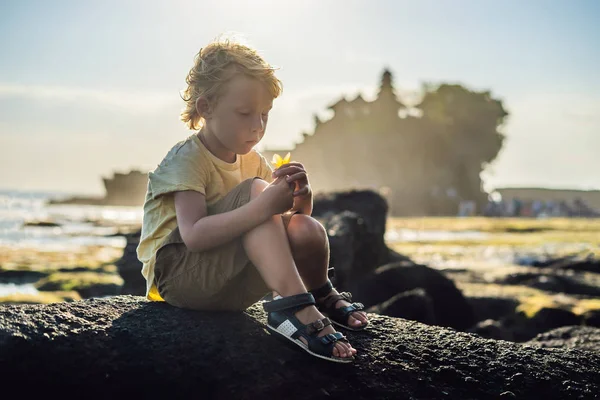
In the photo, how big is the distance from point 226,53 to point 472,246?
20407 millimetres

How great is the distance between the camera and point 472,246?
877 inches

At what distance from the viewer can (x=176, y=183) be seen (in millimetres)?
3066

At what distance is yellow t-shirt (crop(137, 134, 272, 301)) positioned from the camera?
10.2 feet

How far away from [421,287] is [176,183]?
5096mm

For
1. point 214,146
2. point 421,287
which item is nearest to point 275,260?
point 214,146

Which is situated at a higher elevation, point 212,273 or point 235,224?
point 235,224

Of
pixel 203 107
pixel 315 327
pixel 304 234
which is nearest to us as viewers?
pixel 315 327

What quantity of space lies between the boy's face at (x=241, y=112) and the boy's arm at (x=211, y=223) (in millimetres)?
405

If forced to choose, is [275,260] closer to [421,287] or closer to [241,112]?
[241,112]

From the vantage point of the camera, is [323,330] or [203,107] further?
[203,107]

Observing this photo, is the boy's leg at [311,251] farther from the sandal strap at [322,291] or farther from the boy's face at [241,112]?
the boy's face at [241,112]

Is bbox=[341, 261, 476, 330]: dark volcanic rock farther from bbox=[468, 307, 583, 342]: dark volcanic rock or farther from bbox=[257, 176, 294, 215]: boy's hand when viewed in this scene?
bbox=[257, 176, 294, 215]: boy's hand

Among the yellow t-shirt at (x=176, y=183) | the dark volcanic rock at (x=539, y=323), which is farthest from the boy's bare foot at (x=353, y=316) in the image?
the dark volcanic rock at (x=539, y=323)

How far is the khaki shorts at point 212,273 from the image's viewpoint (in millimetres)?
3021
